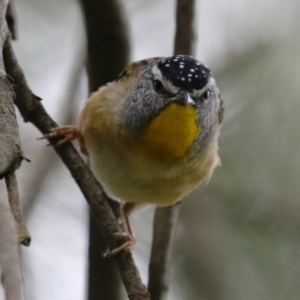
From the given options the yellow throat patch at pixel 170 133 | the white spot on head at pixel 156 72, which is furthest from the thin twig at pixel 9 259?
the white spot on head at pixel 156 72

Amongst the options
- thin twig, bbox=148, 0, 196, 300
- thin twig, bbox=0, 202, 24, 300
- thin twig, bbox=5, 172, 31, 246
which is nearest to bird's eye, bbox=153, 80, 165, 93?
thin twig, bbox=148, 0, 196, 300

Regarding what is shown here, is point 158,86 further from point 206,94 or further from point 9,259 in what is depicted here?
point 9,259

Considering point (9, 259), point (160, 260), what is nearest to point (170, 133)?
point (160, 260)

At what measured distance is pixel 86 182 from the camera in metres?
2.83

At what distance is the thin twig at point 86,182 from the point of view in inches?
102

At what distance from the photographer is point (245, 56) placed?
5637 mm

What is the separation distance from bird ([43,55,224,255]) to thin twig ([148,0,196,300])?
125 millimetres

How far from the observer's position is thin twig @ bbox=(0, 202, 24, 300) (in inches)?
Answer: 47.8

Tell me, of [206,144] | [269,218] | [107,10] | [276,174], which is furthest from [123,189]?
[276,174]

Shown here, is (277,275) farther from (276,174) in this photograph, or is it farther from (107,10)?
(107,10)

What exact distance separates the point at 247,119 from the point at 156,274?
259 centimetres

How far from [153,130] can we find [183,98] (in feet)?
0.96

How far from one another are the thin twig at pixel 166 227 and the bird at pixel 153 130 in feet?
0.41

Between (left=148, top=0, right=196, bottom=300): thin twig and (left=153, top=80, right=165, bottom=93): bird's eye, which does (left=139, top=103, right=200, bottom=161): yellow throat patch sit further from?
(left=148, top=0, right=196, bottom=300): thin twig
